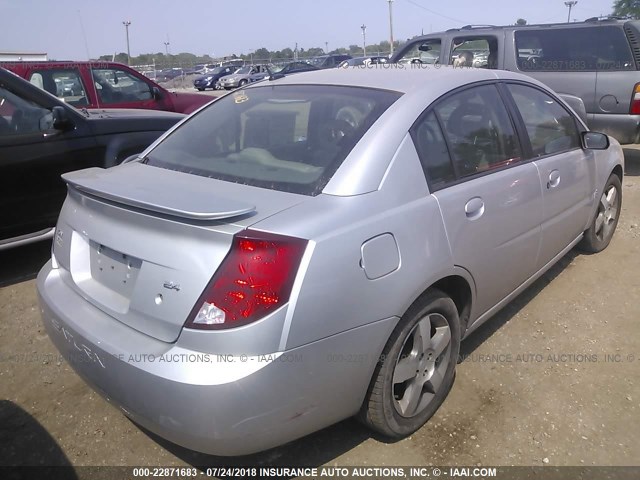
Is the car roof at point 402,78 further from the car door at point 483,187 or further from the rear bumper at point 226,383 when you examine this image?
the rear bumper at point 226,383

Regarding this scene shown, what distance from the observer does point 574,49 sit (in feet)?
24.4

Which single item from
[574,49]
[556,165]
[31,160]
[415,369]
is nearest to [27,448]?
[415,369]

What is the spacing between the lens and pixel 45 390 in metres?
2.90

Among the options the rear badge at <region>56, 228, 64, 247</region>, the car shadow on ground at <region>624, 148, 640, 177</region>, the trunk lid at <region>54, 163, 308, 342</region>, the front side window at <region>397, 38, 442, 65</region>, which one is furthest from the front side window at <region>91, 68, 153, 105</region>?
the car shadow on ground at <region>624, 148, 640, 177</region>

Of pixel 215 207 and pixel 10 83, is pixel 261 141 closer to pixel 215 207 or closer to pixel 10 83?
pixel 215 207

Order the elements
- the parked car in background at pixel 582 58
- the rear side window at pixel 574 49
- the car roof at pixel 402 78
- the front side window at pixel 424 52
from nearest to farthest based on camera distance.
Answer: the car roof at pixel 402 78
the parked car in background at pixel 582 58
the rear side window at pixel 574 49
the front side window at pixel 424 52

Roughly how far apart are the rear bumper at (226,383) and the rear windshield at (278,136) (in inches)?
26.3

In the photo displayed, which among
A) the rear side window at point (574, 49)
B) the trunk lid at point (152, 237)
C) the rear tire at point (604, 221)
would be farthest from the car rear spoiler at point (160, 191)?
the rear side window at point (574, 49)

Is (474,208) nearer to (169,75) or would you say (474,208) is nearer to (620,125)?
(620,125)

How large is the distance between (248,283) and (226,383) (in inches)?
13.3

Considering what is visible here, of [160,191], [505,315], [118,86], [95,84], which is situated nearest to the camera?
[160,191]

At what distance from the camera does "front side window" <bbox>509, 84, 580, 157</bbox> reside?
331 centimetres

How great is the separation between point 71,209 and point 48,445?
1097 mm

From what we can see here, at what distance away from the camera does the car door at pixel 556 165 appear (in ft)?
10.9
